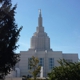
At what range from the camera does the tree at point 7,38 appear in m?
13.9

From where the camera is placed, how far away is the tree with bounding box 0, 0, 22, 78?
45.6 feet

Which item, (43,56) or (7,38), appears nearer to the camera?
(7,38)

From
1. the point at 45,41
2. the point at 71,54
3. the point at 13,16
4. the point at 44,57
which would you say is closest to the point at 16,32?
the point at 13,16

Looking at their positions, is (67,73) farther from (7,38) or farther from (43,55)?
(43,55)

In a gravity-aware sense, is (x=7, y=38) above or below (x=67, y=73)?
above

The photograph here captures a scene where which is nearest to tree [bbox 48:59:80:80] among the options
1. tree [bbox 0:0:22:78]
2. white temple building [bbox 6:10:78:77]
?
tree [bbox 0:0:22:78]

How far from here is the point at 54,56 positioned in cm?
7106

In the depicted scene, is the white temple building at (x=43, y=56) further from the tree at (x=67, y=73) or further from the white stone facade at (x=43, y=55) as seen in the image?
the tree at (x=67, y=73)

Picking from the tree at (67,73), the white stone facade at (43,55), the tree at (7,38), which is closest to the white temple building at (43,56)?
the white stone facade at (43,55)

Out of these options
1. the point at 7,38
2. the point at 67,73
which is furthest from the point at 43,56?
the point at 7,38

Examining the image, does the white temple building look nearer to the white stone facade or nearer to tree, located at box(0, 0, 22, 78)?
the white stone facade

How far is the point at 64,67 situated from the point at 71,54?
54689 millimetres

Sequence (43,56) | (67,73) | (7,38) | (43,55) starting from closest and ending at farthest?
1. (7,38)
2. (67,73)
3. (43,56)
4. (43,55)

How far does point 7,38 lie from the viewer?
47.3 feet
